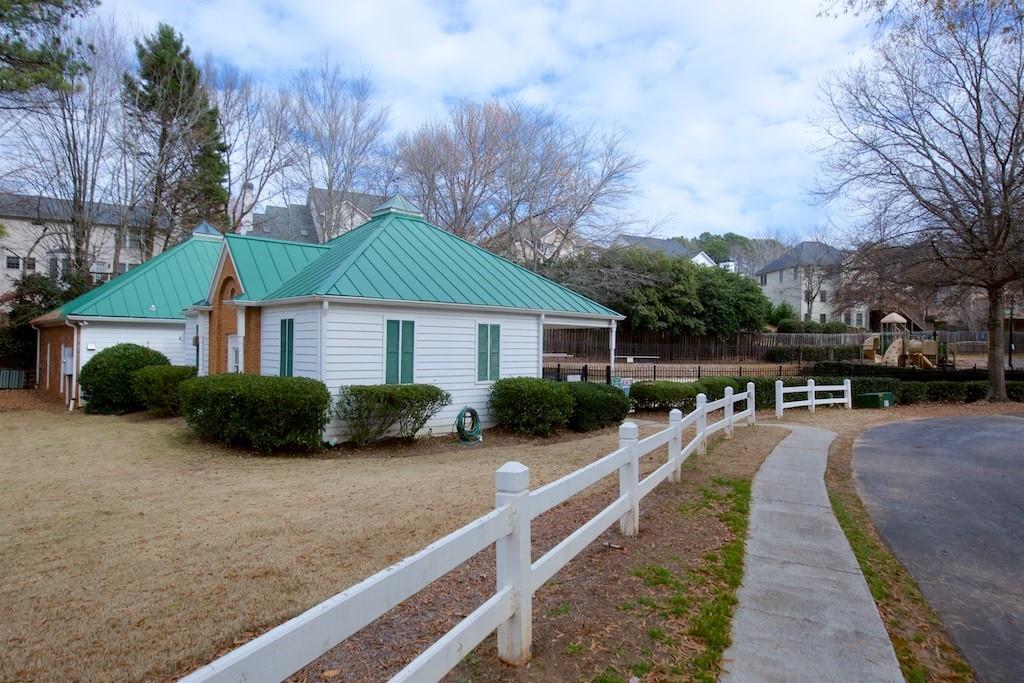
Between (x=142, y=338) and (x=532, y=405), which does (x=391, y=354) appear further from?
(x=142, y=338)

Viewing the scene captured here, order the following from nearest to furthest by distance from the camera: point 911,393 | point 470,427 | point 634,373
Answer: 1. point 470,427
2. point 911,393
3. point 634,373

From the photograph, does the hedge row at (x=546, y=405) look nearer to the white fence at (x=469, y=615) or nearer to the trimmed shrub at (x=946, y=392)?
the white fence at (x=469, y=615)

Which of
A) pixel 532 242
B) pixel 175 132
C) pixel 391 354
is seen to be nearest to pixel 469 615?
pixel 391 354

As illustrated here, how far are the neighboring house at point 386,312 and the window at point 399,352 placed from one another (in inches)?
0.8

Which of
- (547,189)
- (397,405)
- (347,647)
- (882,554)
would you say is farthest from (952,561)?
(547,189)

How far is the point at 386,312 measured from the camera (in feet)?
43.8

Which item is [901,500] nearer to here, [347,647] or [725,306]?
[347,647]

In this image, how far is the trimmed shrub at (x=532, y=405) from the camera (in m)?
14.3

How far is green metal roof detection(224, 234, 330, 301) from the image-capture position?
15.0 meters

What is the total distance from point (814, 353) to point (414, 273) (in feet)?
116

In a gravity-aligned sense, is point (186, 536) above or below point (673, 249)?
below

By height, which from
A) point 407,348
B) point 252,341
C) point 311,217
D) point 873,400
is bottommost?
point 873,400

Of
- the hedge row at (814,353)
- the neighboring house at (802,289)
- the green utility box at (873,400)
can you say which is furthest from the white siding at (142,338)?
the neighboring house at (802,289)

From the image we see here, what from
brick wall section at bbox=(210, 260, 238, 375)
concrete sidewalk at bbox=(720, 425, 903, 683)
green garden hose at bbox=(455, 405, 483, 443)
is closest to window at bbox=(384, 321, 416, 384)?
green garden hose at bbox=(455, 405, 483, 443)
